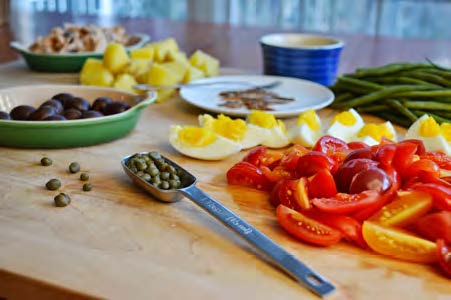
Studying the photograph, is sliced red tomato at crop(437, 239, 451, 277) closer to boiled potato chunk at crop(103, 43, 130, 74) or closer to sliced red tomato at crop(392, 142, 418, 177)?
sliced red tomato at crop(392, 142, 418, 177)

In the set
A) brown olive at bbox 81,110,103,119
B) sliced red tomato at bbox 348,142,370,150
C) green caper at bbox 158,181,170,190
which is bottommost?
green caper at bbox 158,181,170,190

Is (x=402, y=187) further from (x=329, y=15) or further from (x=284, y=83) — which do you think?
(x=329, y=15)

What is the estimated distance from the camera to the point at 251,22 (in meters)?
6.11

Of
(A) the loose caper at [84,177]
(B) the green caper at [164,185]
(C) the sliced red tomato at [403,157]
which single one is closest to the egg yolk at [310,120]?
(C) the sliced red tomato at [403,157]

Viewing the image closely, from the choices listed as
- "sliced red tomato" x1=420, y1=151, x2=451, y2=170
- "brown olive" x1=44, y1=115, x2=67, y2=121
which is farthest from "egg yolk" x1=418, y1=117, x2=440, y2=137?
"brown olive" x1=44, y1=115, x2=67, y2=121

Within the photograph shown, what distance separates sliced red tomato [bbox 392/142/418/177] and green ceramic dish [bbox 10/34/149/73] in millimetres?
1736

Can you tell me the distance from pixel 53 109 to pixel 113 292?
0.95 meters

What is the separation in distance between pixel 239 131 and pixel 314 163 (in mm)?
449

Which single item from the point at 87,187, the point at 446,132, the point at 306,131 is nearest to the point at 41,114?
the point at 87,187

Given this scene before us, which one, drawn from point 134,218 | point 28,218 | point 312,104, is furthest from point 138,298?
point 312,104

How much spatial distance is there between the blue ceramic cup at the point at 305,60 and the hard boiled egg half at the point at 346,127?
65 centimetres

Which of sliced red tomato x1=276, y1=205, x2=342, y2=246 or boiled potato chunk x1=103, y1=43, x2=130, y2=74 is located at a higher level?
boiled potato chunk x1=103, y1=43, x2=130, y2=74

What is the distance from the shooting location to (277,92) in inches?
98.9

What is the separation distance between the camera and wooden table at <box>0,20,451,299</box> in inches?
45.6
